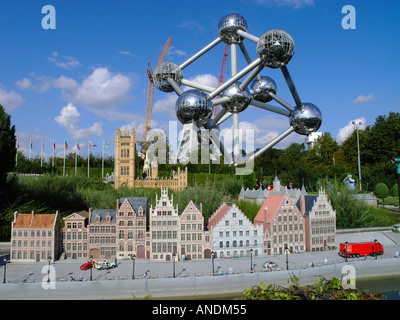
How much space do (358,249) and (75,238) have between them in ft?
69.6

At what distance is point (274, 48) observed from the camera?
756 cm

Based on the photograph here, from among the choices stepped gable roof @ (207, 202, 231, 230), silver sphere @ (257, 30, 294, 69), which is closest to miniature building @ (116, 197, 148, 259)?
stepped gable roof @ (207, 202, 231, 230)

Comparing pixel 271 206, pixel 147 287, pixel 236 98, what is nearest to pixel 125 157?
pixel 271 206

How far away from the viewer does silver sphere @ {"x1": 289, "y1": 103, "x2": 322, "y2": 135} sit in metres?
8.86

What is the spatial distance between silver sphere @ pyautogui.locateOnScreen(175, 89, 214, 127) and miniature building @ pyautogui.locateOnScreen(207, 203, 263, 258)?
54.4 feet

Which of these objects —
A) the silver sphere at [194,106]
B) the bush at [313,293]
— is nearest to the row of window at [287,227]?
the silver sphere at [194,106]

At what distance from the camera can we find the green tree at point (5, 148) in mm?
25688

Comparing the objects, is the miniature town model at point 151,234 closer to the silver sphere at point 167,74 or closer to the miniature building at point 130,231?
the miniature building at point 130,231

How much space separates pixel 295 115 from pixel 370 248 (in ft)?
64.3

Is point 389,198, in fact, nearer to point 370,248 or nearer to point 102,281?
point 370,248

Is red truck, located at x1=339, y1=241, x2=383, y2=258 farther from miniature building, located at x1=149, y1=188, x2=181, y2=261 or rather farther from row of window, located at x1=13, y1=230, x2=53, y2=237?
row of window, located at x1=13, y1=230, x2=53, y2=237

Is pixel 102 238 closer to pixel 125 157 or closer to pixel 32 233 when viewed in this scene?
pixel 32 233

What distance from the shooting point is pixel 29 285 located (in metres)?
17.1
